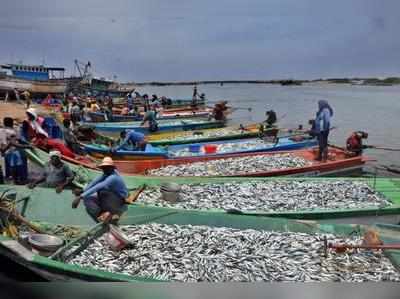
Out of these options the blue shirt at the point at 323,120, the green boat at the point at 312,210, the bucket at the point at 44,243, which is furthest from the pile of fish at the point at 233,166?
the bucket at the point at 44,243

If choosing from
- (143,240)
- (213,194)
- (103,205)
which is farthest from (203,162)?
(143,240)

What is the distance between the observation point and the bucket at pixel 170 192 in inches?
243

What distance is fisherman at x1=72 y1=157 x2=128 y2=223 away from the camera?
5.00 m

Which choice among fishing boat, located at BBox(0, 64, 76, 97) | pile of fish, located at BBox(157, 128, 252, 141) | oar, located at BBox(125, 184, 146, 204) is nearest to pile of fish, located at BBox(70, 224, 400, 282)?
oar, located at BBox(125, 184, 146, 204)

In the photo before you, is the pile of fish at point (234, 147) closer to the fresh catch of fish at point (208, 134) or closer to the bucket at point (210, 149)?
the bucket at point (210, 149)

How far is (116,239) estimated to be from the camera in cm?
441

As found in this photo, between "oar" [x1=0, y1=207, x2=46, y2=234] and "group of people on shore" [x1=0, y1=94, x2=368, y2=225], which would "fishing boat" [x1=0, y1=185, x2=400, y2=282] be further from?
"group of people on shore" [x1=0, y1=94, x2=368, y2=225]

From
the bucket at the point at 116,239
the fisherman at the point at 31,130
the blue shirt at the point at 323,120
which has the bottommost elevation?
the bucket at the point at 116,239

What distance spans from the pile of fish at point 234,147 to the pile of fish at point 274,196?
305 centimetres

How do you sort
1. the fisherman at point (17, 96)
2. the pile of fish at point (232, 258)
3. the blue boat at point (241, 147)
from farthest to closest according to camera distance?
the fisherman at point (17, 96) < the blue boat at point (241, 147) < the pile of fish at point (232, 258)

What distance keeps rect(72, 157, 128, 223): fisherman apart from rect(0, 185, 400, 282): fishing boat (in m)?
0.15

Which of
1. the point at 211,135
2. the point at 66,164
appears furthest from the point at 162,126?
the point at 66,164

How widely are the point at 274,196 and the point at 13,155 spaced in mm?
4303

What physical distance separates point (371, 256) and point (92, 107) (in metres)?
16.2
